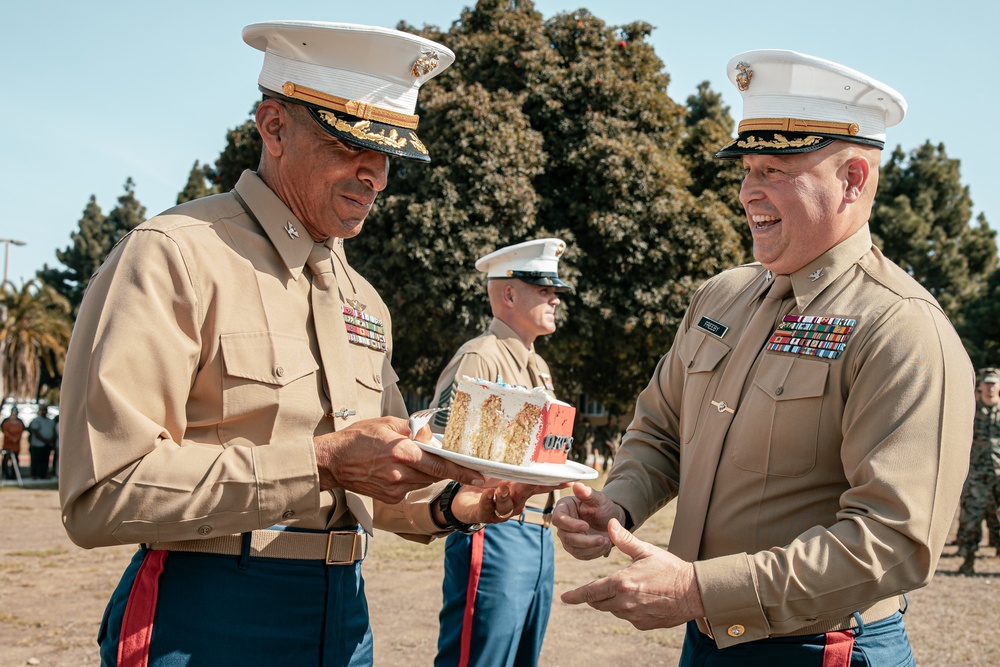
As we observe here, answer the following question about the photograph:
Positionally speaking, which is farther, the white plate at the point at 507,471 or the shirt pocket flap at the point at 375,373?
the shirt pocket flap at the point at 375,373

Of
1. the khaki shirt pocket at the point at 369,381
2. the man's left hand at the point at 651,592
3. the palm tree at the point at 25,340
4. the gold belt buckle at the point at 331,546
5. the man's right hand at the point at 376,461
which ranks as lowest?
the palm tree at the point at 25,340

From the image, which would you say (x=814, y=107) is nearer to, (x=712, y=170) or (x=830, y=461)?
(x=830, y=461)

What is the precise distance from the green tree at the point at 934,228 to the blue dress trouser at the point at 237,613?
34.5 meters

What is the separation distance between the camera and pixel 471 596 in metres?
5.27

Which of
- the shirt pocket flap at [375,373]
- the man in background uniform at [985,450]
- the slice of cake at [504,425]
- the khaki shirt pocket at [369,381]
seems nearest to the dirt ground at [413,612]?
the man in background uniform at [985,450]

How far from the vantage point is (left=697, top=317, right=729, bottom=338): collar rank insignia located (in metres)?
3.12

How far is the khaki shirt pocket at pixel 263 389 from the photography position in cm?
250

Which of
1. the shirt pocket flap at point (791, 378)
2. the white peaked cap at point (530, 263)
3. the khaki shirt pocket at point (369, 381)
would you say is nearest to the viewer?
the shirt pocket flap at point (791, 378)

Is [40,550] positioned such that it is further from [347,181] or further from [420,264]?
[347,181]

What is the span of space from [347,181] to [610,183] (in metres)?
14.5

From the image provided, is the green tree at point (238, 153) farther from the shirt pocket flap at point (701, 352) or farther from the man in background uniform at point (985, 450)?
the shirt pocket flap at point (701, 352)

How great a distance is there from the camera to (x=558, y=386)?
68.7 ft

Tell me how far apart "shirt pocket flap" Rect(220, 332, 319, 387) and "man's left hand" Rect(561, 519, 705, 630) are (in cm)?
105

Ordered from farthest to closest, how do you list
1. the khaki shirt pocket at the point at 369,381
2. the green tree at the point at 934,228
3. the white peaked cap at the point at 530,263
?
the green tree at the point at 934,228 → the white peaked cap at the point at 530,263 → the khaki shirt pocket at the point at 369,381
